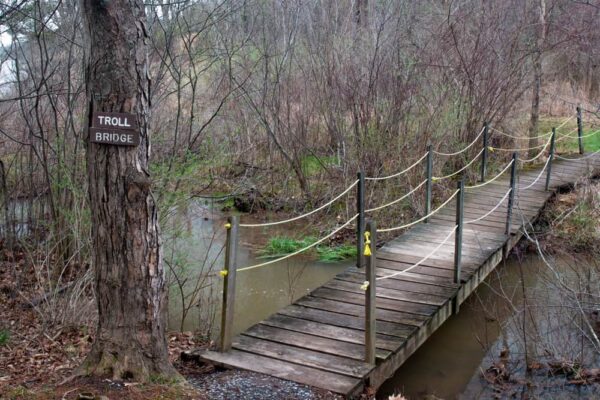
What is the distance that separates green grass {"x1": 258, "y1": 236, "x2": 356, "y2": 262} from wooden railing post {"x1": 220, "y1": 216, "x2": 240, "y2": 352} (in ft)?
16.6

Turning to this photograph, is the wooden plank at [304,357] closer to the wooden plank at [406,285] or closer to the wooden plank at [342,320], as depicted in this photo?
the wooden plank at [342,320]

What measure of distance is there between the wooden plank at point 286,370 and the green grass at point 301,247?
5.15 metres

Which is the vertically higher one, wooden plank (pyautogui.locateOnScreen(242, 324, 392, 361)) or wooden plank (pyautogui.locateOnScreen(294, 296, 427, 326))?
wooden plank (pyautogui.locateOnScreen(294, 296, 427, 326))

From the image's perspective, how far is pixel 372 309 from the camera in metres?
4.77

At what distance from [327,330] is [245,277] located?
404 cm

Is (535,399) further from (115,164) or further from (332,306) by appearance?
(115,164)

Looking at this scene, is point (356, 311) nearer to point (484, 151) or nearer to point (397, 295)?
point (397, 295)

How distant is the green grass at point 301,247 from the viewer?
33.4ft

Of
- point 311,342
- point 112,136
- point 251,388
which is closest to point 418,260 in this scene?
point 311,342

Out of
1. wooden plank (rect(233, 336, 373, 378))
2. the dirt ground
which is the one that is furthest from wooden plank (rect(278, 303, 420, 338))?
the dirt ground

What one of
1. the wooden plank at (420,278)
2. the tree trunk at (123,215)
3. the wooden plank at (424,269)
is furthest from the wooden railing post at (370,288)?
the wooden plank at (424,269)

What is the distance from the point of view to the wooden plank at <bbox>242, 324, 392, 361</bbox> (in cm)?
501

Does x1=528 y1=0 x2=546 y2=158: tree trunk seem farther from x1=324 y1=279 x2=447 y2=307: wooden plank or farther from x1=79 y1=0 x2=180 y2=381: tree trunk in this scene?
x1=79 y1=0 x2=180 y2=381: tree trunk

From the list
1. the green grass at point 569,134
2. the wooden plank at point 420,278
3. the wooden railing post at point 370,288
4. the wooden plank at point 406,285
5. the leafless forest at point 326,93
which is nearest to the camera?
the wooden railing post at point 370,288
